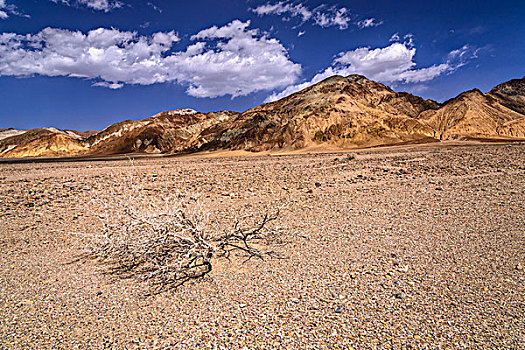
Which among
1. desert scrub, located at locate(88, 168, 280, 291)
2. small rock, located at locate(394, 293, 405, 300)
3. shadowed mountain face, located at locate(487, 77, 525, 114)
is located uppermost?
shadowed mountain face, located at locate(487, 77, 525, 114)

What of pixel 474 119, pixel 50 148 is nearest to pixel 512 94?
pixel 474 119

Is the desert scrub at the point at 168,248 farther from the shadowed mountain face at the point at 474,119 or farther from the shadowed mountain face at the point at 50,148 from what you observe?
the shadowed mountain face at the point at 50,148

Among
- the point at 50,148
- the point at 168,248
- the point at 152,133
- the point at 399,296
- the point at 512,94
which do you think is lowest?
the point at 399,296

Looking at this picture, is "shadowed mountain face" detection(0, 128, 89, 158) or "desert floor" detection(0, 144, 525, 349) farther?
"shadowed mountain face" detection(0, 128, 89, 158)

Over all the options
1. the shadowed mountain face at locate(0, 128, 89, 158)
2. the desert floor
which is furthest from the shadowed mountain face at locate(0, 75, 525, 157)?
the desert floor

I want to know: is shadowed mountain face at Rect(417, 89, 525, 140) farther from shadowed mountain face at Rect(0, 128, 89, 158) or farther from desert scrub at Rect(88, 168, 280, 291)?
shadowed mountain face at Rect(0, 128, 89, 158)

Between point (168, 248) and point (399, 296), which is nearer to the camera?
point (399, 296)

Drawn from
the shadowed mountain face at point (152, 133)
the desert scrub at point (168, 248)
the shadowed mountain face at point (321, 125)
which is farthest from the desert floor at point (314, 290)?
the shadowed mountain face at point (152, 133)

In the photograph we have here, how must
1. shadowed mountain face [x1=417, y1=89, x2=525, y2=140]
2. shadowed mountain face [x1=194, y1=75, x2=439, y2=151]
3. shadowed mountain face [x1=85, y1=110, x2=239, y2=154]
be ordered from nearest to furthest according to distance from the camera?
shadowed mountain face [x1=194, y1=75, x2=439, y2=151] → shadowed mountain face [x1=417, y1=89, x2=525, y2=140] → shadowed mountain face [x1=85, y1=110, x2=239, y2=154]

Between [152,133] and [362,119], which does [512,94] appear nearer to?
[362,119]

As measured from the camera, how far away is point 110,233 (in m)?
5.16

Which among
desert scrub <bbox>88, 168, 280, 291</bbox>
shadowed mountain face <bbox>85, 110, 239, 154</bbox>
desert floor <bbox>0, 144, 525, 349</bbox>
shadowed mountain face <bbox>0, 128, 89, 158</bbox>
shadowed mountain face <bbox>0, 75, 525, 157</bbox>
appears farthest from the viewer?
shadowed mountain face <bbox>0, 128, 89, 158</bbox>

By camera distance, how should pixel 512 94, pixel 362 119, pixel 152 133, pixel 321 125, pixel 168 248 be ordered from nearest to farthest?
1. pixel 168 248
2. pixel 321 125
3. pixel 362 119
4. pixel 512 94
5. pixel 152 133

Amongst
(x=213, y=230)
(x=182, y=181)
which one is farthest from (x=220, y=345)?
(x=182, y=181)
